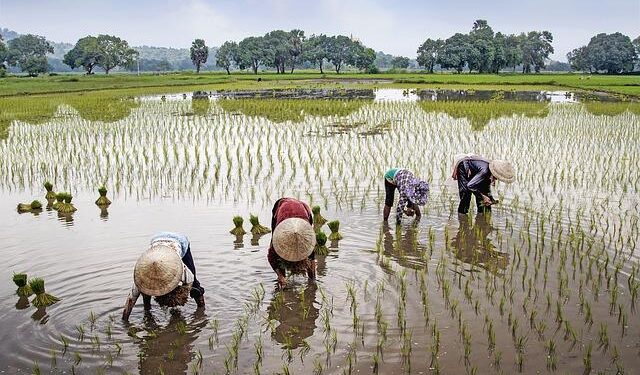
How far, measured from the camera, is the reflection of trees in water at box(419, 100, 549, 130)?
17969 mm

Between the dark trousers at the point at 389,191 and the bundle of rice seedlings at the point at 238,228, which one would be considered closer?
the bundle of rice seedlings at the point at 238,228

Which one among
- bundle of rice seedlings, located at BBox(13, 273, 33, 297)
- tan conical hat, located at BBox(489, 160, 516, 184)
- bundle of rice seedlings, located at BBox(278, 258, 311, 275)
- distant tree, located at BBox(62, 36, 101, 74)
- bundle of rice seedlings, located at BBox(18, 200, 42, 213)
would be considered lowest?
bundle of rice seedlings, located at BBox(13, 273, 33, 297)

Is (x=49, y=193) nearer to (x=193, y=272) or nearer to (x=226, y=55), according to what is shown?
(x=193, y=272)

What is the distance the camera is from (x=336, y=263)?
6172 mm

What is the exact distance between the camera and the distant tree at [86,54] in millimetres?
66375

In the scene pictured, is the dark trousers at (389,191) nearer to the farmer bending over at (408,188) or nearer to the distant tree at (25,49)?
the farmer bending over at (408,188)

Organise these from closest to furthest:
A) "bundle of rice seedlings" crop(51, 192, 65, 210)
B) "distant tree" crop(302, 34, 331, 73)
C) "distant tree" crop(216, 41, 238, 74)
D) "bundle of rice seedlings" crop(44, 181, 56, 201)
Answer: "bundle of rice seedlings" crop(51, 192, 65, 210)
"bundle of rice seedlings" crop(44, 181, 56, 201)
"distant tree" crop(302, 34, 331, 73)
"distant tree" crop(216, 41, 238, 74)

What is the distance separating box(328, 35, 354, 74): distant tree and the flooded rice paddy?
202 feet

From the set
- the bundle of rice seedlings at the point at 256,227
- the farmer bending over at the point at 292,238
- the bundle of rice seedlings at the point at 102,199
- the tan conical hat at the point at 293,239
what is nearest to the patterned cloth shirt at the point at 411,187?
the bundle of rice seedlings at the point at 256,227

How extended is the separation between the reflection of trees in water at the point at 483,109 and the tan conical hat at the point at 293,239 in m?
11.9

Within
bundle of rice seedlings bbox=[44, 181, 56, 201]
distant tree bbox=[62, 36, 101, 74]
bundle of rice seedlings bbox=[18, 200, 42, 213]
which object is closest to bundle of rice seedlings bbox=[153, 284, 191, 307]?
bundle of rice seedlings bbox=[18, 200, 42, 213]

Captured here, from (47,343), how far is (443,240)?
4.20 m

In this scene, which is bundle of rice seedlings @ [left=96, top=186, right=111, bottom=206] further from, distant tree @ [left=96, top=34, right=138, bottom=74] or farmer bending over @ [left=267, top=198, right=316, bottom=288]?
distant tree @ [left=96, top=34, right=138, bottom=74]

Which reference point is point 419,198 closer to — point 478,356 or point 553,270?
point 553,270
